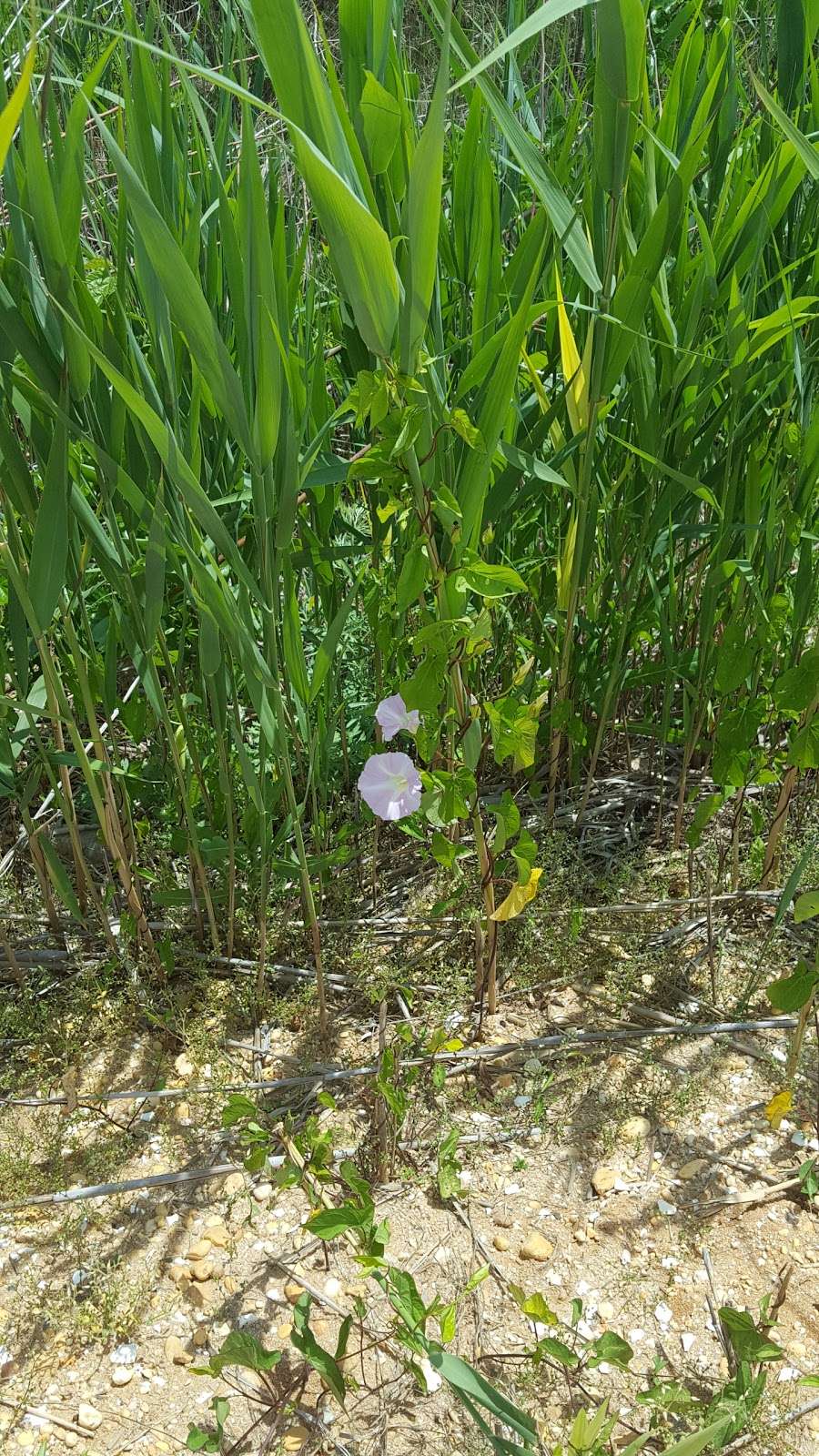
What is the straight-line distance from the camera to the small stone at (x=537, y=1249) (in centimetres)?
99

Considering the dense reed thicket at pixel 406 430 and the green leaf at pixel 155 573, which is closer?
the dense reed thicket at pixel 406 430

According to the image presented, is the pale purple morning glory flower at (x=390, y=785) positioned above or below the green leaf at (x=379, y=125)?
below

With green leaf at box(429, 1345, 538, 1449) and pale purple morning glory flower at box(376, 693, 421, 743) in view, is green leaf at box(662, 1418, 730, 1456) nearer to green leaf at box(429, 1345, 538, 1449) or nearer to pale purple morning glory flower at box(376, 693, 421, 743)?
green leaf at box(429, 1345, 538, 1449)

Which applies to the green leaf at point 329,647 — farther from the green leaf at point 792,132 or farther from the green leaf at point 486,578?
the green leaf at point 792,132

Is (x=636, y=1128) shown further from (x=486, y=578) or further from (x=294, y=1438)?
(x=486, y=578)

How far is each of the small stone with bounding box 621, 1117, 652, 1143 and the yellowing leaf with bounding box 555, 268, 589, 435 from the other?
0.71m

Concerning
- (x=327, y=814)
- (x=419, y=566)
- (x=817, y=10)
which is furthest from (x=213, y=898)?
(x=817, y=10)

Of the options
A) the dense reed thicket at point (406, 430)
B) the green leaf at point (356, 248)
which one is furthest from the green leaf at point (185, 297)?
the green leaf at point (356, 248)

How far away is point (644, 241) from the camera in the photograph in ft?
3.12

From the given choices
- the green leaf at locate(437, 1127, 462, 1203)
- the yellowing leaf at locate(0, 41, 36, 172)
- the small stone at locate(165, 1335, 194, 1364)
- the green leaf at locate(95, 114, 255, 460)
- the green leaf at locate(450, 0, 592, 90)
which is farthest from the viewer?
the green leaf at locate(437, 1127, 462, 1203)

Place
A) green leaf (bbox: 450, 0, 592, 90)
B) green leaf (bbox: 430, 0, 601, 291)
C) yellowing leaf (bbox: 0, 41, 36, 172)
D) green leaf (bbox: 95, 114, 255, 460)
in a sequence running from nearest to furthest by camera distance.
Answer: yellowing leaf (bbox: 0, 41, 36, 172)
green leaf (bbox: 450, 0, 592, 90)
green leaf (bbox: 95, 114, 255, 460)
green leaf (bbox: 430, 0, 601, 291)

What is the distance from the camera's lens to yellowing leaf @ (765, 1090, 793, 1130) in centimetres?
104

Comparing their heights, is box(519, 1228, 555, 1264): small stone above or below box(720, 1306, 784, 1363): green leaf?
below

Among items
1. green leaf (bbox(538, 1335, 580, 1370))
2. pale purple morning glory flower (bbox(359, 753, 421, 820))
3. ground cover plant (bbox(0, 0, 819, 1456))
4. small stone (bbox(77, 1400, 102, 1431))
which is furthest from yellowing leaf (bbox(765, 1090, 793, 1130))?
small stone (bbox(77, 1400, 102, 1431))
